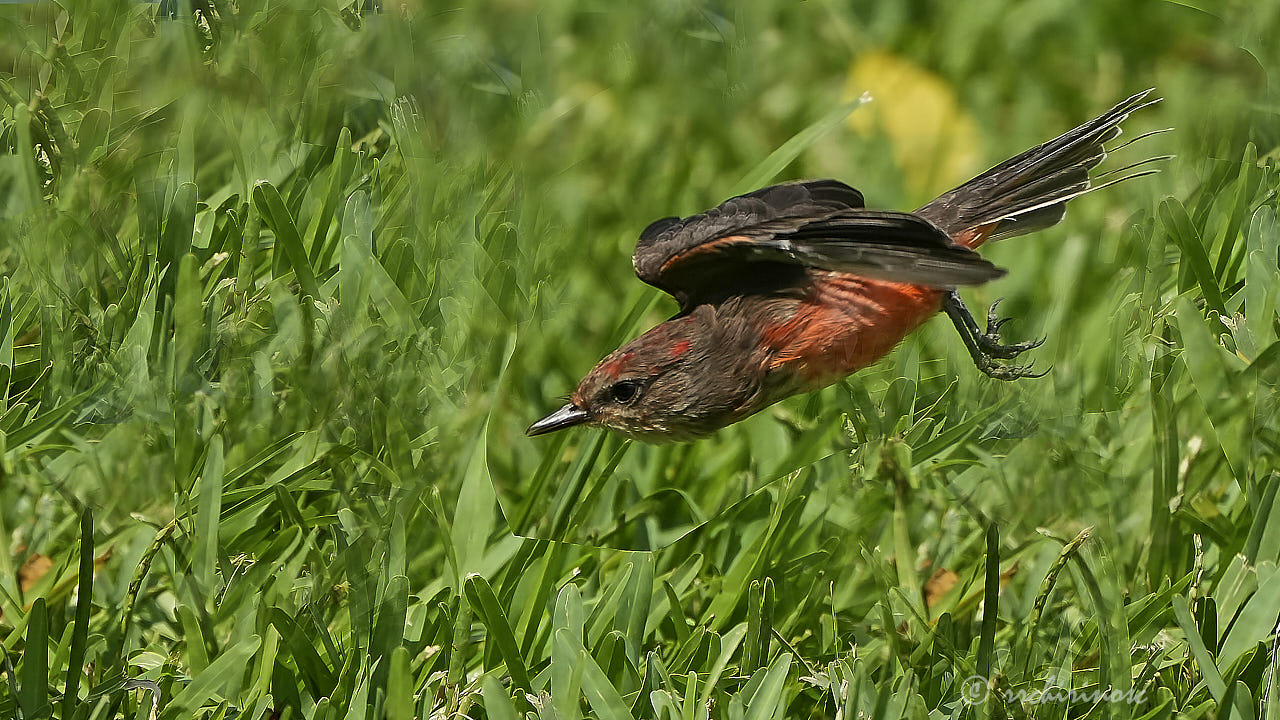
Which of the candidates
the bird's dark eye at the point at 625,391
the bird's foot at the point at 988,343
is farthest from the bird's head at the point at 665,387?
→ the bird's foot at the point at 988,343

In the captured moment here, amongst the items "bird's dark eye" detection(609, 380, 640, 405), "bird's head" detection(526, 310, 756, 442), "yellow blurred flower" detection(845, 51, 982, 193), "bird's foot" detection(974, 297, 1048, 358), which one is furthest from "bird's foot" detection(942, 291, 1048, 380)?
"bird's dark eye" detection(609, 380, 640, 405)

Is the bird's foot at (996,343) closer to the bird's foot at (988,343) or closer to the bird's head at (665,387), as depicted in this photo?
the bird's foot at (988,343)

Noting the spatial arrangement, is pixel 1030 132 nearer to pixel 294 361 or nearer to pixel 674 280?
pixel 674 280

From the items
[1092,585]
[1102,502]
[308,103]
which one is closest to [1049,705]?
[1092,585]

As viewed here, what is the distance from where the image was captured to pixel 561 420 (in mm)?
1341

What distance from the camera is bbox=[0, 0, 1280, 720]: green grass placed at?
133cm

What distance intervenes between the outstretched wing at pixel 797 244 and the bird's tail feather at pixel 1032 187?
0.10 m

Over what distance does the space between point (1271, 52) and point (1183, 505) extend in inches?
22.0

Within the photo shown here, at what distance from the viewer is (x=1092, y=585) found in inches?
59.8

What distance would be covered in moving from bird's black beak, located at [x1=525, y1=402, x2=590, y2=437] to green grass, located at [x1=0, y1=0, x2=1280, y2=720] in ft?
0.13

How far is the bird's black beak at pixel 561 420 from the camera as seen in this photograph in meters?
1.33

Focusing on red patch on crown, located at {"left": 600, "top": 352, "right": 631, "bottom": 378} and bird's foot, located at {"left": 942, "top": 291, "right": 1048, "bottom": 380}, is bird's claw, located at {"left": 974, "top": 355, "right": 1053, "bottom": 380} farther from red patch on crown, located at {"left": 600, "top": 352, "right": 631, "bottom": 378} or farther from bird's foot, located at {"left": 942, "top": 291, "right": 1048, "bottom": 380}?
red patch on crown, located at {"left": 600, "top": 352, "right": 631, "bottom": 378}

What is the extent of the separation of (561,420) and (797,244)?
0.30 metres

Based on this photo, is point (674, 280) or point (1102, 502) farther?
point (1102, 502)
